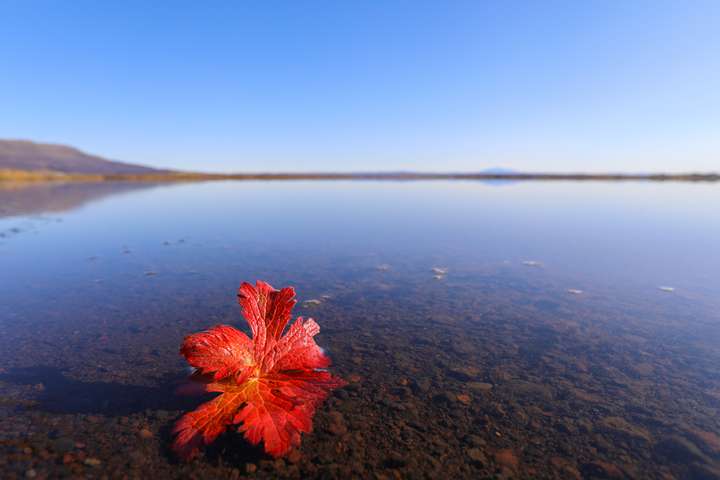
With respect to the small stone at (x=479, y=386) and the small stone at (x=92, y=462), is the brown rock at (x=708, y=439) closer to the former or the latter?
the small stone at (x=479, y=386)

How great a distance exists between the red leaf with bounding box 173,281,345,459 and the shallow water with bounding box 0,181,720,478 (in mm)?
107

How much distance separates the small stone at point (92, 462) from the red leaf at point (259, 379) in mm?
375

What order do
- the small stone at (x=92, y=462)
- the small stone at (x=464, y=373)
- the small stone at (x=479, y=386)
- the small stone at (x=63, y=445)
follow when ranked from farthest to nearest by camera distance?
the small stone at (x=464, y=373) < the small stone at (x=479, y=386) < the small stone at (x=63, y=445) < the small stone at (x=92, y=462)

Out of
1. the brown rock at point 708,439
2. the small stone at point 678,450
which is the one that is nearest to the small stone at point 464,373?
the small stone at point 678,450

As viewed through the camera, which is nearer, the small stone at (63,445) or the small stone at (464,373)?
the small stone at (63,445)

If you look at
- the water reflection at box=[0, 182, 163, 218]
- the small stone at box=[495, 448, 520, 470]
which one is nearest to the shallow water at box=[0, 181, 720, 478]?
the small stone at box=[495, 448, 520, 470]

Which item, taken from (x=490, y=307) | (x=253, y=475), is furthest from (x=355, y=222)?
(x=253, y=475)

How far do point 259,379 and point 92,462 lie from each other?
90 cm

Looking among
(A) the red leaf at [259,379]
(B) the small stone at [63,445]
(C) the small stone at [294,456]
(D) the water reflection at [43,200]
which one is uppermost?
(A) the red leaf at [259,379]

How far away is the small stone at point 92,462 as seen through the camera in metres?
1.83

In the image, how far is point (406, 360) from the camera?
307 cm

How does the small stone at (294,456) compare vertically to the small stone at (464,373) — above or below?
above

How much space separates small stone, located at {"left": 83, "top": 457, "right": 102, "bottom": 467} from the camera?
183cm

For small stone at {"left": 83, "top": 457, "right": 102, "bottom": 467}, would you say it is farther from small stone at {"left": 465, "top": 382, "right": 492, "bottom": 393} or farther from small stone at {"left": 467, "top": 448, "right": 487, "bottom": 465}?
small stone at {"left": 465, "top": 382, "right": 492, "bottom": 393}
